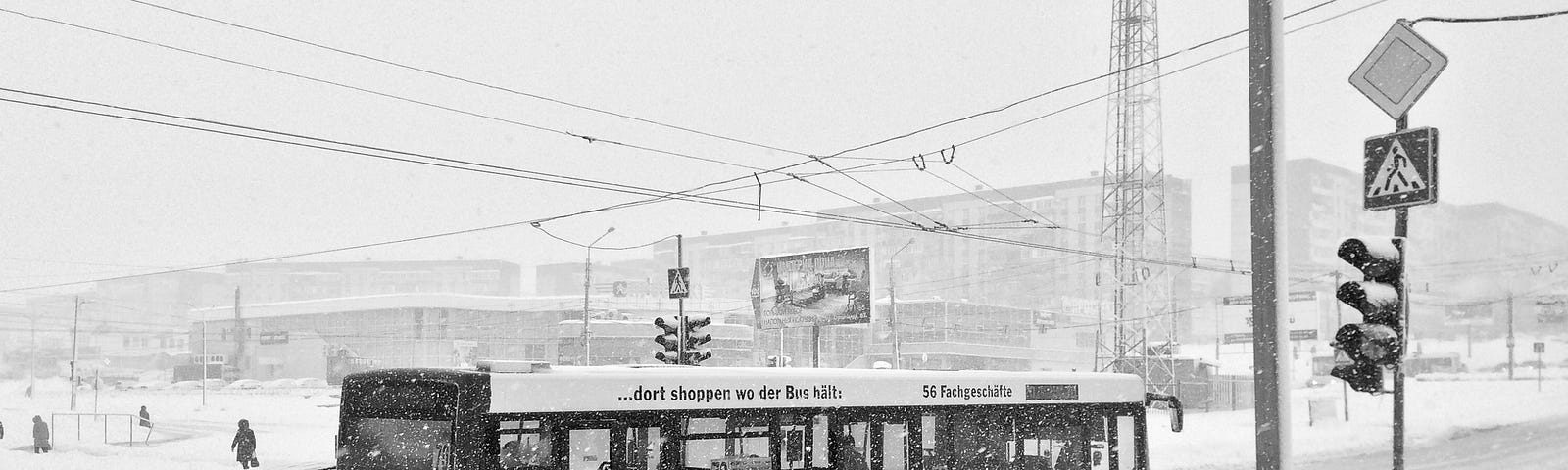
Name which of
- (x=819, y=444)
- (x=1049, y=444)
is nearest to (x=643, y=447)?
(x=819, y=444)

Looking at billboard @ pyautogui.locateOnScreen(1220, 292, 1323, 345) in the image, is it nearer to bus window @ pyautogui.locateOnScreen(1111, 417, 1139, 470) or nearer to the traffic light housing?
the traffic light housing

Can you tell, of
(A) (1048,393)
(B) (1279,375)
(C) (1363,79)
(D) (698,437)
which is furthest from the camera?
(A) (1048,393)

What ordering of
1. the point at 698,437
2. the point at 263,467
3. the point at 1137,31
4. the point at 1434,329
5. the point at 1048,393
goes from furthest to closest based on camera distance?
the point at 1434,329 → the point at 1137,31 → the point at 263,467 → the point at 1048,393 → the point at 698,437

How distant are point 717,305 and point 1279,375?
352 ft

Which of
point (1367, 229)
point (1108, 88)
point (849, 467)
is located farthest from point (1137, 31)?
point (1367, 229)

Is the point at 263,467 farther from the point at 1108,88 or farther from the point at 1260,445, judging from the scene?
the point at 1108,88

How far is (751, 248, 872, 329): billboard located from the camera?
41281 millimetres

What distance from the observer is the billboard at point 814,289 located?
41.3 metres

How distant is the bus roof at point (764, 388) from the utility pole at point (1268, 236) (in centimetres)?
488

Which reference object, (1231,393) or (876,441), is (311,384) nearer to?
(1231,393)

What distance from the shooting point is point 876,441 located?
12.5m

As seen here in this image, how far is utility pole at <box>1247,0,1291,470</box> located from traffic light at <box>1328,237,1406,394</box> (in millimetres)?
457

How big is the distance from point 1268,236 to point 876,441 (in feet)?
17.8

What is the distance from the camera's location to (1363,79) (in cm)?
851
